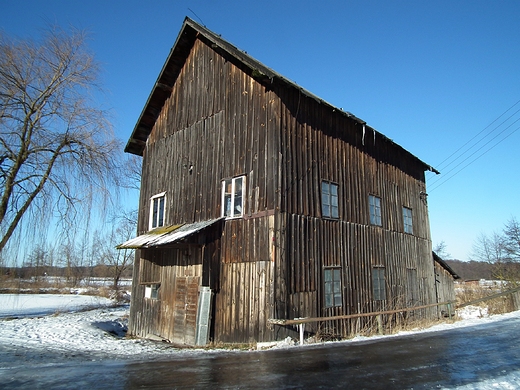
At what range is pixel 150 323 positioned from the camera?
1478cm

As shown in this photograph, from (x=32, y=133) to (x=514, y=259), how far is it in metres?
45.1

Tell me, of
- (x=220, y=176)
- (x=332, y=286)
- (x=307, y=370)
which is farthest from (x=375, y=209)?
(x=307, y=370)

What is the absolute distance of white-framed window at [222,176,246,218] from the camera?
1218 centimetres

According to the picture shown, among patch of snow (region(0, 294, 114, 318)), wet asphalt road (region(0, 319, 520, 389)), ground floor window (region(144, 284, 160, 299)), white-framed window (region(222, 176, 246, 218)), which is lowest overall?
patch of snow (region(0, 294, 114, 318))

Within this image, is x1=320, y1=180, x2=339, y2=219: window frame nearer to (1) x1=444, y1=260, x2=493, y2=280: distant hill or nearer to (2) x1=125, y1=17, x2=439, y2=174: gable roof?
(2) x1=125, y1=17, x2=439, y2=174: gable roof

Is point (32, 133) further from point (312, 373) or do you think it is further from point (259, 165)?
point (312, 373)

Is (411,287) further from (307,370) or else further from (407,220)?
(307,370)

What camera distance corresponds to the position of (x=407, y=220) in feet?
59.3

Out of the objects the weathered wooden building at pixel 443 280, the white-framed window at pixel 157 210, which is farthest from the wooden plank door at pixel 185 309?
the weathered wooden building at pixel 443 280

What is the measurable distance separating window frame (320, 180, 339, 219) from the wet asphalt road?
15.6ft

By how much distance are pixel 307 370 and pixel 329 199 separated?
23.8ft

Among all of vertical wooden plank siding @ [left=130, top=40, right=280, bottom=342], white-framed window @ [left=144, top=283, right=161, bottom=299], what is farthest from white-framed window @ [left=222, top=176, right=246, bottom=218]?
white-framed window @ [left=144, top=283, right=161, bottom=299]

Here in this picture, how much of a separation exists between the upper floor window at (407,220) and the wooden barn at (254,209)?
9.6 inches

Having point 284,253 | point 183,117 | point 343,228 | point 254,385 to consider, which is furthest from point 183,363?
point 183,117
